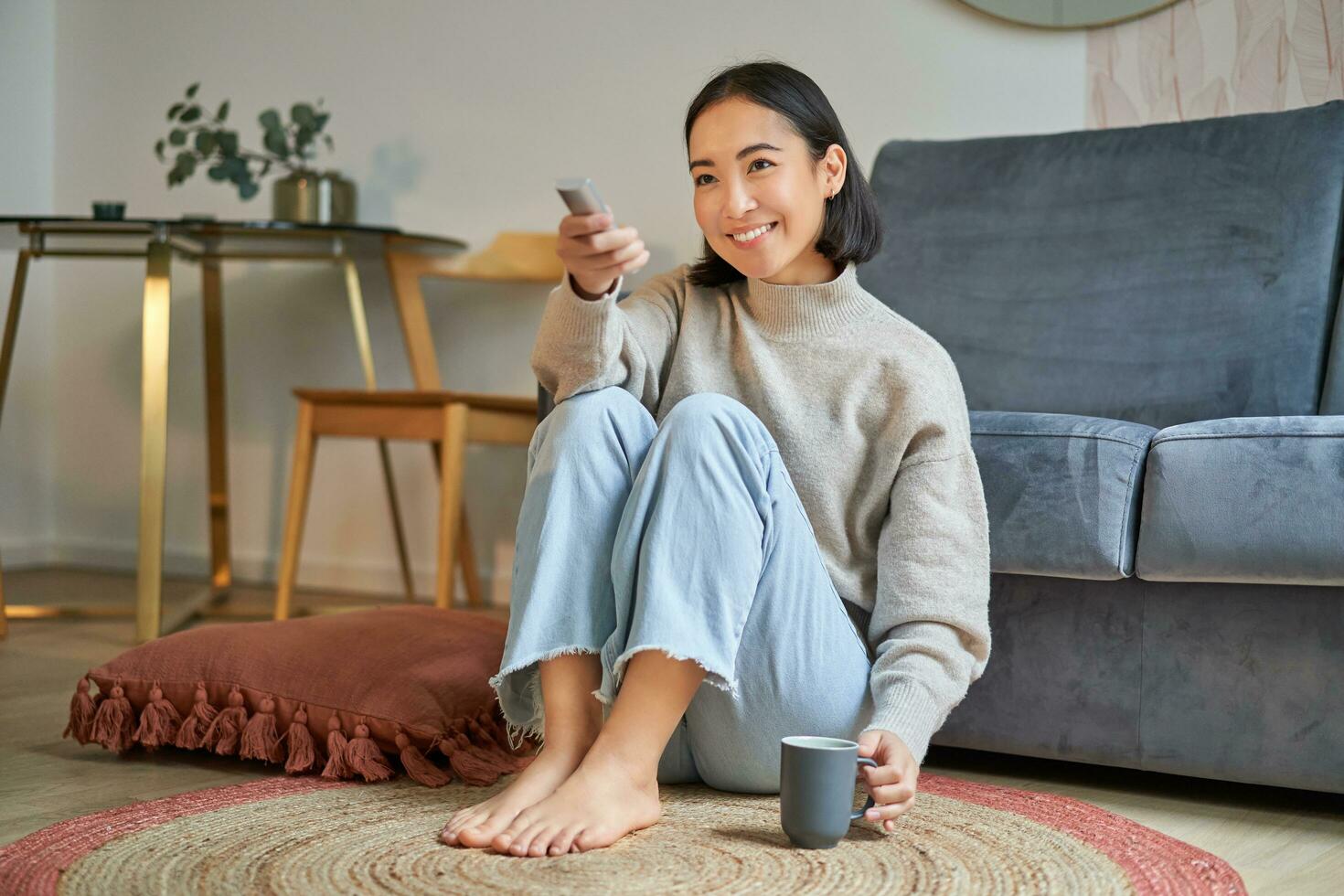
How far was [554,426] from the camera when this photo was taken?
121 centimetres

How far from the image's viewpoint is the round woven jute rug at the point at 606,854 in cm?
103

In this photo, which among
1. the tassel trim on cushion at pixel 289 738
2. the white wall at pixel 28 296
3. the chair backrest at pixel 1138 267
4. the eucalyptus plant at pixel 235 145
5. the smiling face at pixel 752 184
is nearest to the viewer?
the smiling face at pixel 752 184

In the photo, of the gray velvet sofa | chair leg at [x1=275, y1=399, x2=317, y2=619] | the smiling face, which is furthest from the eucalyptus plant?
the smiling face

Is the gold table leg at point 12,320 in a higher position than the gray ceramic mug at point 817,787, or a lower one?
higher

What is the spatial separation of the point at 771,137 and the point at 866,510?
367 mm

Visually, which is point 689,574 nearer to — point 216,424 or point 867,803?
point 867,803

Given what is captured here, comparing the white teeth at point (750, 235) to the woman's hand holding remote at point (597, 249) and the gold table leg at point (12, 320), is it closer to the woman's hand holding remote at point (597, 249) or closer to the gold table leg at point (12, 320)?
the woman's hand holding remote at point (597, 249)

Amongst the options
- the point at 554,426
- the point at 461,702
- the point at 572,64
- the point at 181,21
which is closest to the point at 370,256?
the point at 572,64

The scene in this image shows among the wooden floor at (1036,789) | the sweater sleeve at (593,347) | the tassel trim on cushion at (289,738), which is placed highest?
the sweater sleeve at (593,347)

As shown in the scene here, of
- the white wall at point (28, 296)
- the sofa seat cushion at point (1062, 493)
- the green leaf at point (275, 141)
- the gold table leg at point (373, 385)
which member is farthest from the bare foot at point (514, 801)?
the white wall at point (28, 296)

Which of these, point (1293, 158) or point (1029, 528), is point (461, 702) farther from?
point (1293, 158)

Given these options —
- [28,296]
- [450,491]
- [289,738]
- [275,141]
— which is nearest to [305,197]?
[275,141]

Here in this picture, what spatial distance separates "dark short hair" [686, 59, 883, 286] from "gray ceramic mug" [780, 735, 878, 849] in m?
0.53

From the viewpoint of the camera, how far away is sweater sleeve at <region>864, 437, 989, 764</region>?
3.83 feet
